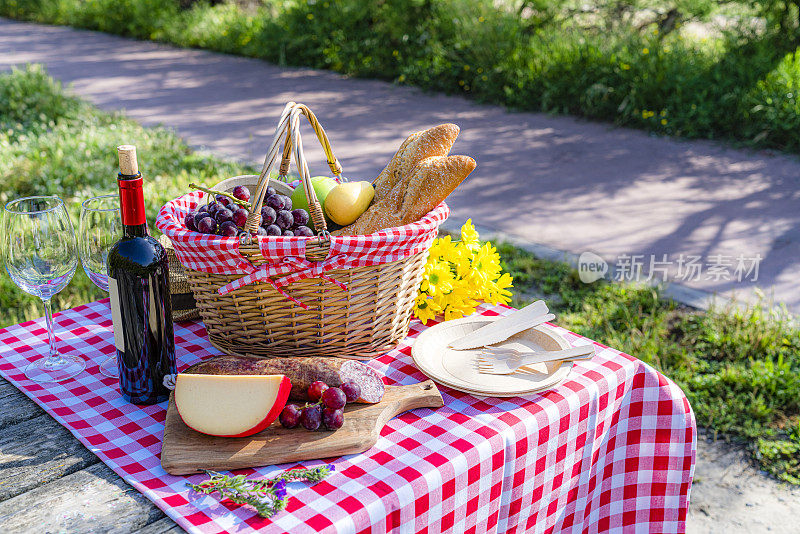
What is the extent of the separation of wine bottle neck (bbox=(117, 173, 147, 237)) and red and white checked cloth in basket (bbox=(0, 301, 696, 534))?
13.8 inches

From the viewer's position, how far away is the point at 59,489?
1197 millimetres

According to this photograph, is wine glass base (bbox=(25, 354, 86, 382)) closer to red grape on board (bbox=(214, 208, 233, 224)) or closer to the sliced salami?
red grape on board (bbox=(214, 208, 233, 224))

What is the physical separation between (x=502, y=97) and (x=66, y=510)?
744cm

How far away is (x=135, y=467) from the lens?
1235 millimetres

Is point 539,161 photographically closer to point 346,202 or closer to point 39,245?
point 346,202

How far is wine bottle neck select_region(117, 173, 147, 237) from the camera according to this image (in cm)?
125

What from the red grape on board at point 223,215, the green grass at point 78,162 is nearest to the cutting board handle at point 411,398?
the red grape on board at point 223,215

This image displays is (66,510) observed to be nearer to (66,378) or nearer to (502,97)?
→ (66,378)

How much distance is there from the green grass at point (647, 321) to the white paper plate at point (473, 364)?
5.32 feet

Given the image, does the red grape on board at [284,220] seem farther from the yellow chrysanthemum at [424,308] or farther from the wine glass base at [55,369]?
the wine glass base at [55,369]

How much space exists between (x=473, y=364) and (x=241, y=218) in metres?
0.56

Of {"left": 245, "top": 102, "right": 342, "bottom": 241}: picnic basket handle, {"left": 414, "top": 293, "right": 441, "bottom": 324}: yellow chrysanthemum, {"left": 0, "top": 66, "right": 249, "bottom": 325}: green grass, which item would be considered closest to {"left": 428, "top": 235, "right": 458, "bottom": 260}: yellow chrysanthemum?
{"left": 414, "top": 293, "right": 441, "bottom": 324}: yellow chrysanthemum

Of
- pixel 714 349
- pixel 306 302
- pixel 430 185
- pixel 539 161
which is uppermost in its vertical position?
pixel 430 185

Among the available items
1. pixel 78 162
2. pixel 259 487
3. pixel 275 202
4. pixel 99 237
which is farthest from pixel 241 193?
pixel 78 162
